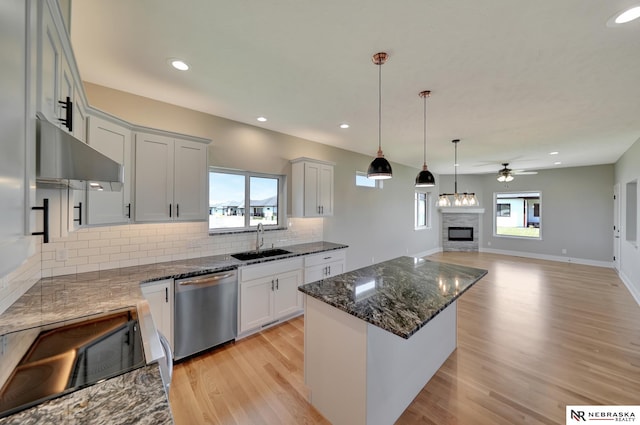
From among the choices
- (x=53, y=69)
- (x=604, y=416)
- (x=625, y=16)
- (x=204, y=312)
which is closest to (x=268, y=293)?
(x=204, y=312)

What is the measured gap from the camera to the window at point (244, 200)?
3.39 m

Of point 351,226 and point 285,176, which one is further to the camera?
point 351,226

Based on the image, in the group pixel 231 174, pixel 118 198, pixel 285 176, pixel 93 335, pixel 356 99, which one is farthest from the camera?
pixel 285 176

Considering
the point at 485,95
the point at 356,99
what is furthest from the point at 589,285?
the point at 356,99

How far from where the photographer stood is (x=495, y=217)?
27.2 feet

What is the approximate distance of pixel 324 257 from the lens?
378 cm

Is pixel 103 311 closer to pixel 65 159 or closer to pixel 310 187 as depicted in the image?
pixel 65 159

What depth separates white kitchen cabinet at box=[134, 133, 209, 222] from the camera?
248cm

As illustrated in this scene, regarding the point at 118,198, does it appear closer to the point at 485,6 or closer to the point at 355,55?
the point at 355,55

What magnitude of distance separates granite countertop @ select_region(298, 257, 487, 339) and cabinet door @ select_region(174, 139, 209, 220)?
1642 millimetres

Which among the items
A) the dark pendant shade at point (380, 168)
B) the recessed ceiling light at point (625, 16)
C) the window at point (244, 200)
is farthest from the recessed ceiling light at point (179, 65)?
the recessed ceiling light at point (625, 16)

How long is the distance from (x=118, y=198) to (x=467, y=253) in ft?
30.2

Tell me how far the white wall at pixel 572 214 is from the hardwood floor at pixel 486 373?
3757mm

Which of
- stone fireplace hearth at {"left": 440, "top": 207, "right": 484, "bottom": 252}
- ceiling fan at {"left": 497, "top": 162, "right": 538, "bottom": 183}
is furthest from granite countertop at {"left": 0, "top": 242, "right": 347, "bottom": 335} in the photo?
stone fireplace hearth at {"left": 440, "top": 207, "right": 484, "bottom": 252}
